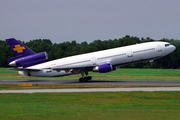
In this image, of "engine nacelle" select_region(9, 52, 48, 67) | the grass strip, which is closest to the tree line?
"engine nacelle" select_region(9, 52, 48, 67)

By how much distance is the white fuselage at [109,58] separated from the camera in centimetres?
4656

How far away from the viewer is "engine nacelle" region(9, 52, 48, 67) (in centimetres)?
4823

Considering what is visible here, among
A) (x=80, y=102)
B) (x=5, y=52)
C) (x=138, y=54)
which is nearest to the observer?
(x=80, y=102)

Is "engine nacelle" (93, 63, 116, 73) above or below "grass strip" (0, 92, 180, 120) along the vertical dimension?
above

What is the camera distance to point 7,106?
23.2 m

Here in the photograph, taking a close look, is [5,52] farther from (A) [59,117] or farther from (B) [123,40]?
(A) [59,117]

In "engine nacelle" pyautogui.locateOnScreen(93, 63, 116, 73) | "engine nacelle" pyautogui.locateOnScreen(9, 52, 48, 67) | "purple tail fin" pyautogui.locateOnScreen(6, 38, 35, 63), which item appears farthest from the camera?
"purple tail fin" pyautogui.locateOnScreen(6, 38, 35, 63)

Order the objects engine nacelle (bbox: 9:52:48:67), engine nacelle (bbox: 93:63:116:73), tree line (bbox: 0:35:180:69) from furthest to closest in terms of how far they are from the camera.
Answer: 1. tree line (bbox: 0:35:180:69)
2. engine nacelle (bbox: 9:52:48:67)
3. engine nacelle (bbox: 93:63:116:73)

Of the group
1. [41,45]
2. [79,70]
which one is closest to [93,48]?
[41,45]

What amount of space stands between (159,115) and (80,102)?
7.45 meters

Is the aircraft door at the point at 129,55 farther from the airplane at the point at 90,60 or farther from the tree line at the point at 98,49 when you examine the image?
the tree line at the point at 98,49

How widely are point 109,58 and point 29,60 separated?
1184 cm

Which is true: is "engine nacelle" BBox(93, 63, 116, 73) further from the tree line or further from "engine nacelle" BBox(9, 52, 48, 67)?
the tree line

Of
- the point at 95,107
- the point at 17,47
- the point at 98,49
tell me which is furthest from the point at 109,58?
the point at 98,49
